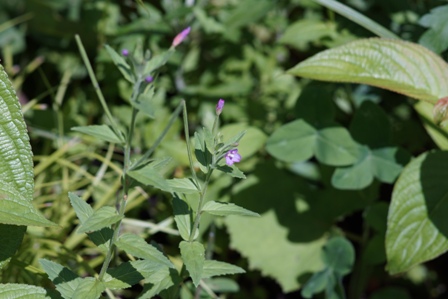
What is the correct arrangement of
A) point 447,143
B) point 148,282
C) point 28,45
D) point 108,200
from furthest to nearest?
point 28,45
point 108,200
point 447,143
point 148,282

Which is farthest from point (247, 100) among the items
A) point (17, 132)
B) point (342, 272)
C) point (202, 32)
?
point (17, 132)

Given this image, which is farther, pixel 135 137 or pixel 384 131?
pixel 135 137

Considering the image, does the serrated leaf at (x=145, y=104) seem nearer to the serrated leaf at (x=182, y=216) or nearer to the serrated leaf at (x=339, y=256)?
the serrated leaf at (x=182, y=216)

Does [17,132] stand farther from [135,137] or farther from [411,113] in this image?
[411,113]

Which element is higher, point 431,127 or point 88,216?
→ point 88,216

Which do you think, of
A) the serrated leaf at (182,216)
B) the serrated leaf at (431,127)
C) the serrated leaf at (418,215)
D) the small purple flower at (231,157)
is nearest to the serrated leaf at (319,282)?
the serrated leaf at (418,215)

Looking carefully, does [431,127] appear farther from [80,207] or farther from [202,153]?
[80,207]

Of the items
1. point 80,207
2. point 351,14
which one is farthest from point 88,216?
point 351,14
